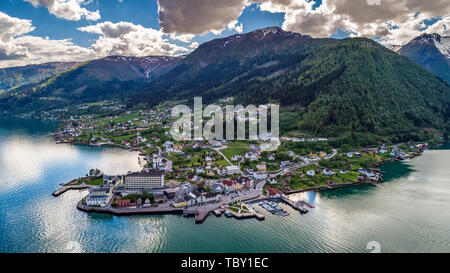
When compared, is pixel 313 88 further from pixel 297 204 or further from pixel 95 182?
pixel 95 182

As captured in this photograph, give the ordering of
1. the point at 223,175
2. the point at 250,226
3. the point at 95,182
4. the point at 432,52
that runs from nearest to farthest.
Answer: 1. the point at 250,226
2. the point at 95,182
3. the point at 223,175
4. the point at 432,52

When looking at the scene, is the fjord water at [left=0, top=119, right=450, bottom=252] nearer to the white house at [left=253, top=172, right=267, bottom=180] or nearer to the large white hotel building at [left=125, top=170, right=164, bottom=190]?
the large white hotel building at [left=125, top=170, right=164, bottom=190]

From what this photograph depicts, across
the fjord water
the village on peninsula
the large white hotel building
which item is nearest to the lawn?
the village on peninsula

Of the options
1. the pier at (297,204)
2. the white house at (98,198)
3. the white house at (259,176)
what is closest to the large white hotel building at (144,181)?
the white house at (98,198)

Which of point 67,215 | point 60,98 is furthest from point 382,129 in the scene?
point 60,98

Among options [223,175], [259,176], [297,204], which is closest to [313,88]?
[259,176]

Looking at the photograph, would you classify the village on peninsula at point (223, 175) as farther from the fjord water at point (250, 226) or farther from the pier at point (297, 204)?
the fjord water at point (250, 226)
